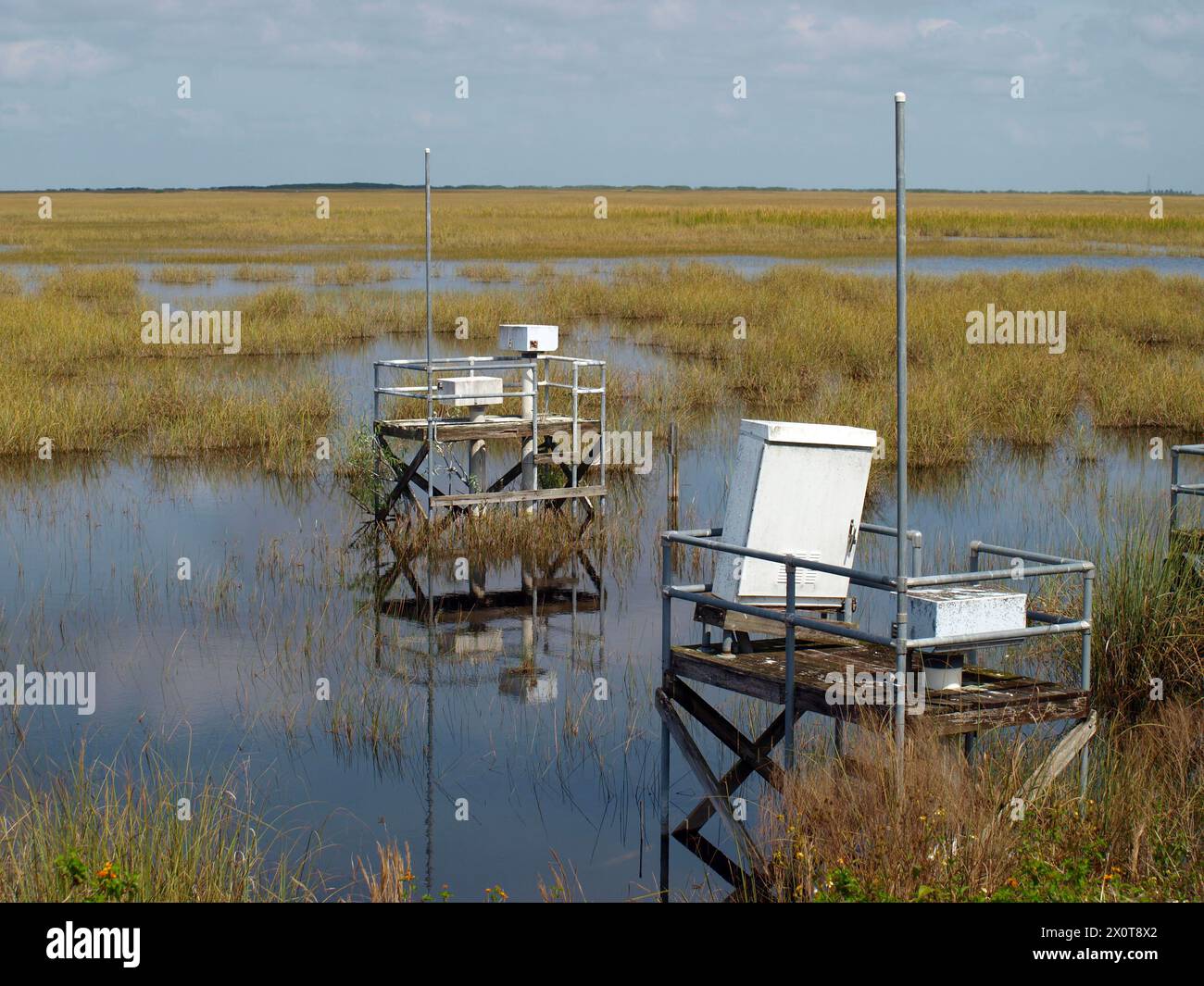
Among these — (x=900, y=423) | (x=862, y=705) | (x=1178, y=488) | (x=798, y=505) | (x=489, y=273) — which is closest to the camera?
(x=900, y=423)

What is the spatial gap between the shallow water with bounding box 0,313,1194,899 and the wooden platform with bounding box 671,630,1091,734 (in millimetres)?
1173

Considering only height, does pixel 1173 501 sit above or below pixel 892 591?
above

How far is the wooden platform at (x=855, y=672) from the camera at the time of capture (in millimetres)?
8172

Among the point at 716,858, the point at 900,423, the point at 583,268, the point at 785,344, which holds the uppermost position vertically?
the point at 583,268

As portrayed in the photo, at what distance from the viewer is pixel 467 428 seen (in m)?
17.6

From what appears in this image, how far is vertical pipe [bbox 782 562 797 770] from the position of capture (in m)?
8.46

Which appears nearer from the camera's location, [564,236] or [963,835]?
[963,835]

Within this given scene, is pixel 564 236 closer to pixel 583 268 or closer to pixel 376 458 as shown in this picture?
pixel 583 268

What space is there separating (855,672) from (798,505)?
105cm

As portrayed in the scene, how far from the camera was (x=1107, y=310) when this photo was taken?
37.6 meters

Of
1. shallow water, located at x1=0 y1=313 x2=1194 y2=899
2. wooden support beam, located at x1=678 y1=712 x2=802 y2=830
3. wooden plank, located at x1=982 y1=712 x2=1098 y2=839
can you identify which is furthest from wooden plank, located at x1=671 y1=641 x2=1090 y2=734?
shallow water, located at x1=0 y1=313 x2=1194 y2=899

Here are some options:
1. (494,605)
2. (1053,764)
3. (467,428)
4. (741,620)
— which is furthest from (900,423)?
(467,428)

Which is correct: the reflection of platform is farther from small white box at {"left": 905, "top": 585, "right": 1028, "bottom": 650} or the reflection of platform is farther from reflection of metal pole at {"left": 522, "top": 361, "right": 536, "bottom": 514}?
small white box at {"left": 905, "top": 585, "right": 1028, "bottom": 650}
